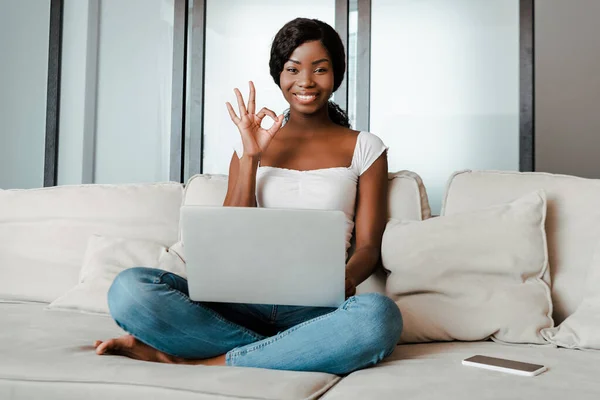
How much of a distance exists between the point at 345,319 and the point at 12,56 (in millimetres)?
3432

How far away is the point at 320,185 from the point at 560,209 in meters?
0.61

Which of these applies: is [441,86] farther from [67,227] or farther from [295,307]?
[295,307]

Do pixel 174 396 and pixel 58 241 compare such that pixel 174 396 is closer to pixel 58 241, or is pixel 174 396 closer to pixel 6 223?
pixel 58 241

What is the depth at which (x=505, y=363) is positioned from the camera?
3.93 feet

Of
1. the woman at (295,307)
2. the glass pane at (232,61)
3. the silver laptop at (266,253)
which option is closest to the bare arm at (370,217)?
the woman at (295,307)

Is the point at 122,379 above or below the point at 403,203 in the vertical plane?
below

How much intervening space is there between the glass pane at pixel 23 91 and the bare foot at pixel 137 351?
2.83 meters

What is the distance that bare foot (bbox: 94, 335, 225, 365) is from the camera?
52.1 inches

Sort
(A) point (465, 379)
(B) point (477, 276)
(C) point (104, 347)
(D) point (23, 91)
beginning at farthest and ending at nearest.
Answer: (D) point (23, 91) → (B) point (477, 276) → (C) point (104, 347) → (A) point (465, 379)

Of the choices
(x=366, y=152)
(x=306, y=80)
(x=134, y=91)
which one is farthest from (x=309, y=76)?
(x=134, y=91)

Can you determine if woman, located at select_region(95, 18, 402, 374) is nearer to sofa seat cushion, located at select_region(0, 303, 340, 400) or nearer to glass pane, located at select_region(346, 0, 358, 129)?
sofa seat cushion, located at select_region(0, 303, 340, 400)

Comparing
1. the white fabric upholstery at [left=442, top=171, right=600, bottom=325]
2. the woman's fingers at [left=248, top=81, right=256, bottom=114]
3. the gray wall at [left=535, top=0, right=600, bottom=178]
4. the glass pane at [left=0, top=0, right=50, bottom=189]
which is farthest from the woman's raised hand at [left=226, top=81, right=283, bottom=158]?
the glass pane at [left=0, top=0, right=50, bottom=189]

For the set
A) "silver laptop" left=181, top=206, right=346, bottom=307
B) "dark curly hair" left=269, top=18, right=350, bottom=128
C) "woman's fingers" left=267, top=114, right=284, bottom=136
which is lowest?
"silver laptop" left=181, top=206, right=346, bottom=307

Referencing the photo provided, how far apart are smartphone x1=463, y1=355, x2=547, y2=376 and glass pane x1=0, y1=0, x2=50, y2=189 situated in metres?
3.27
